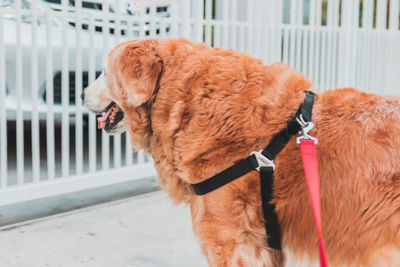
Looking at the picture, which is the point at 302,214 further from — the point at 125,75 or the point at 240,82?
the point at 125,75

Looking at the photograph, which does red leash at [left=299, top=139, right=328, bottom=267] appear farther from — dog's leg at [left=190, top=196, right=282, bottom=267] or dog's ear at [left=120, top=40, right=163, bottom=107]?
dog's ear at [left=120, top=40, right=163, bottom=107]

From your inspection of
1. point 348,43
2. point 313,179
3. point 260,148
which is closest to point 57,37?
point 260,148

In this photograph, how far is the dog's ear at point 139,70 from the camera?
2.43 m

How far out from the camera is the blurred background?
13.6 feet

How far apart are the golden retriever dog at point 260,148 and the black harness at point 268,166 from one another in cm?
3

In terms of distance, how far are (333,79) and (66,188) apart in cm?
414

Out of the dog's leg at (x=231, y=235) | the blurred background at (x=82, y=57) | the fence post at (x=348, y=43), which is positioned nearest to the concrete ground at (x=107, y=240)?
the blurred background at (x=82, y=57)

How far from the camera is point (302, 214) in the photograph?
224 cm

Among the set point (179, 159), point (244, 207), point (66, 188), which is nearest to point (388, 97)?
point (244, 207)

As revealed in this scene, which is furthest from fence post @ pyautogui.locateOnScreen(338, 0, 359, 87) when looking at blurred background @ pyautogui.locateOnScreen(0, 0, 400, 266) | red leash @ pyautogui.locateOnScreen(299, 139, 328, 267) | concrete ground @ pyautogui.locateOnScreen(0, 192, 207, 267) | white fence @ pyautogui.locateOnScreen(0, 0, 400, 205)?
red leash @ pyautogui.locateOnScreen(299, 139, 328, 267)

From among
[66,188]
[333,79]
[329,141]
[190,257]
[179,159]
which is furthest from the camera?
[333,79]

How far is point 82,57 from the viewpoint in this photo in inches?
184

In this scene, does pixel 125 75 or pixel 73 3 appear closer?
pixel 125 75

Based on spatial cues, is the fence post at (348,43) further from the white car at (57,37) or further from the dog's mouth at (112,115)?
the dog's mouth at (112,115)
